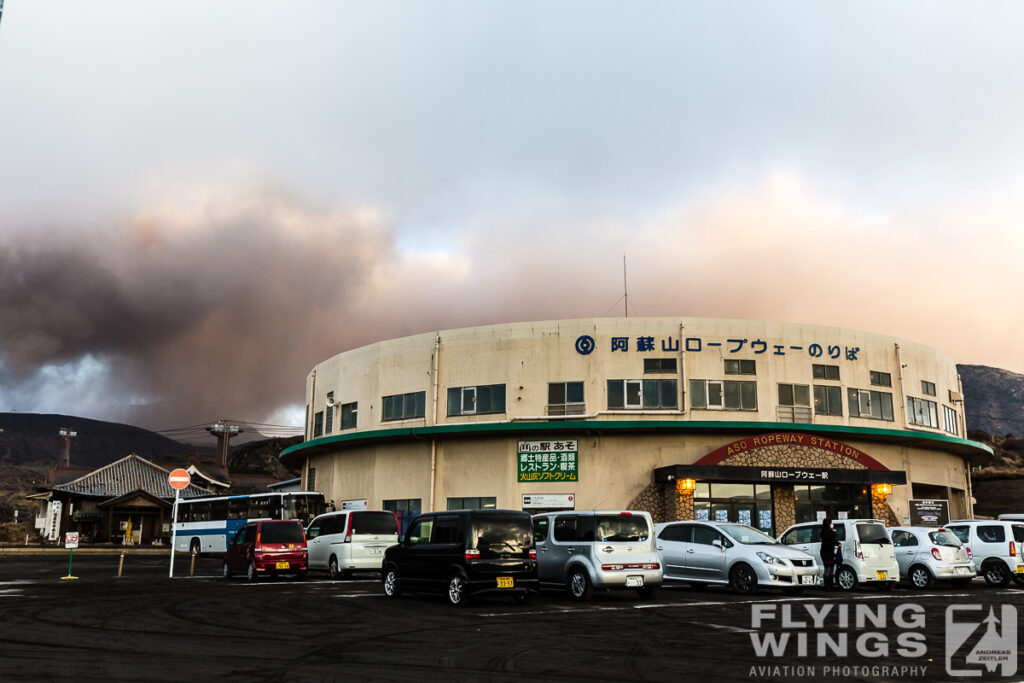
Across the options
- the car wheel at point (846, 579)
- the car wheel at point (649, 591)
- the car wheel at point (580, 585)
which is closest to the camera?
the car wheel at point (580, 585)

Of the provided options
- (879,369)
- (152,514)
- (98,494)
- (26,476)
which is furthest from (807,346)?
(26,476)

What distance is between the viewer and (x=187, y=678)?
8.72 meters

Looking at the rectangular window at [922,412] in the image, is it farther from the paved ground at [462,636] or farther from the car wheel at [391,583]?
the car wheel at [391,583]

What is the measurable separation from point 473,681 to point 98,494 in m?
76.1

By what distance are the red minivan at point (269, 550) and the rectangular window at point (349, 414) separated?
58.2 feet

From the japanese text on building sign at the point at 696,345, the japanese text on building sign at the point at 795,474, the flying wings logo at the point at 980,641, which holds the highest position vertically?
the japanese text on building sign at the point at 696,345

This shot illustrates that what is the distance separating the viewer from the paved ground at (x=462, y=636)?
934 centimetres

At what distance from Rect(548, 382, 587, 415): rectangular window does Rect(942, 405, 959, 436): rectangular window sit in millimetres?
19847

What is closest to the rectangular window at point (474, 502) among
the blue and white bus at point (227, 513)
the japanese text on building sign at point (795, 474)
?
the blue and white bus at point (227, 513)

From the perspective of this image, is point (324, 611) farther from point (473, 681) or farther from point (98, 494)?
point (98, 494)

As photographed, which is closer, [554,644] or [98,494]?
[554,644]

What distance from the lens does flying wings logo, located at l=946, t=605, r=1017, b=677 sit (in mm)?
9773

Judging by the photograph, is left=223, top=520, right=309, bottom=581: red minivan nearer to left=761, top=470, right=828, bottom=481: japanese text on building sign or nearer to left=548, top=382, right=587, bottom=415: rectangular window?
left=548, top=382, right=587, bottom=415: rectangular window

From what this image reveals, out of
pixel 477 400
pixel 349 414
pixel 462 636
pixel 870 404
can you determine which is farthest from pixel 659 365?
pixel 462 636
